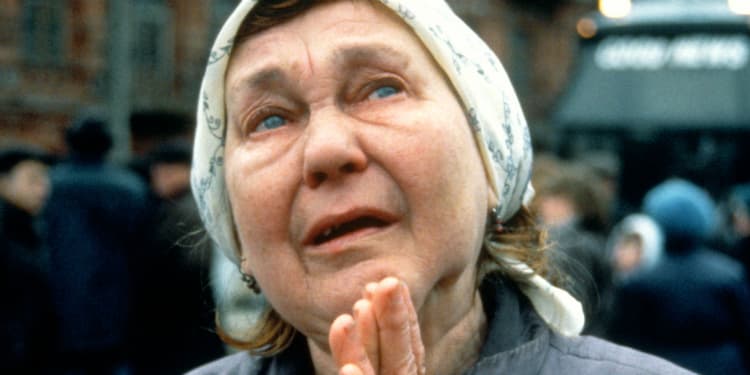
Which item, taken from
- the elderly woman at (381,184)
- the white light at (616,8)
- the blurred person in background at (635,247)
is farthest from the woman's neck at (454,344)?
the white light at (616,8)

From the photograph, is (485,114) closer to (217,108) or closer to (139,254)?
(217,108)

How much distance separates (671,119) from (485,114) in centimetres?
617

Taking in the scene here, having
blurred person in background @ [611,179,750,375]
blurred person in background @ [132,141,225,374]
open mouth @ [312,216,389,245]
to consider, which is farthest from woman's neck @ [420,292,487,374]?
blurred person in background @ [611,179,750,375]

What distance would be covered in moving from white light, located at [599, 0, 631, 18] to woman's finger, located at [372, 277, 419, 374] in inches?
272

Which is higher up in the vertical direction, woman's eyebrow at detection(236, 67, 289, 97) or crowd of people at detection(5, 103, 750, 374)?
woman's eyebrow at detection(236, 67, 289, 97)

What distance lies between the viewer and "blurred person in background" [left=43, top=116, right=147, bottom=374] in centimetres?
555

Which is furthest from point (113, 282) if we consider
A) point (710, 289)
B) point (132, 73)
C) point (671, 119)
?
point (132, 73)

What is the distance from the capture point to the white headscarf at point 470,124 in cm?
152

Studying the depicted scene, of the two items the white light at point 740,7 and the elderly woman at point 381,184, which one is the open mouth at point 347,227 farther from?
the white light at point 740,7

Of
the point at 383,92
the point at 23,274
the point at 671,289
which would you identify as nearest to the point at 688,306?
the point at 671,289

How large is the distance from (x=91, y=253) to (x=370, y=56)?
14.4ft

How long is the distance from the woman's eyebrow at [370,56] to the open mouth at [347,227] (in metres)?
0.24

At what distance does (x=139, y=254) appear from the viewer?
218 inches

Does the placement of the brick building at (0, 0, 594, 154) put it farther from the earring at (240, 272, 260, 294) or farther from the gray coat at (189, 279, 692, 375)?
the gray coat at (189, 279, 692, 375)
